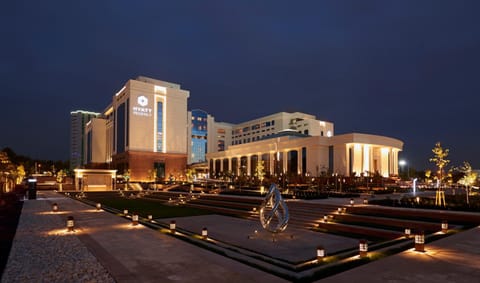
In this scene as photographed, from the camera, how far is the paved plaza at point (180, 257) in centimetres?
867

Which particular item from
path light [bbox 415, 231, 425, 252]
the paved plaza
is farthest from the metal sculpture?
path light [bbox 415, 231, 425, 252]

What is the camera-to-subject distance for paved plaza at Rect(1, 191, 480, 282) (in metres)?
8.67

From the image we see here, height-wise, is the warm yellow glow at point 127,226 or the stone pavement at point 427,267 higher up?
the stone pavement at point 427,267

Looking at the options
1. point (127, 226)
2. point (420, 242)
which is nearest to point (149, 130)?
point (127, 226)

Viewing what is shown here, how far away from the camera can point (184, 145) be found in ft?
334

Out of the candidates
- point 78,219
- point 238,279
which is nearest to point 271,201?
point 238,279

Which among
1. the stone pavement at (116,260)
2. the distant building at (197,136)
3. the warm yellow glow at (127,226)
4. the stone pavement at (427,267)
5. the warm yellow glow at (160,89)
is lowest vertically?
the warm yellow glow at (127,226)

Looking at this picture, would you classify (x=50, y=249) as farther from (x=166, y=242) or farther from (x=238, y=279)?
(x=238, y=279)

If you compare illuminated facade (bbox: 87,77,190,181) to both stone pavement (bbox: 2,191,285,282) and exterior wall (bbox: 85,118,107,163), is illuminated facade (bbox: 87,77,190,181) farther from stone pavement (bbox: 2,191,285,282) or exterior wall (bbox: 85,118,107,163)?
stone pavement (bbox: 2,191,285,282)

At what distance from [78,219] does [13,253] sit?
1004 cm

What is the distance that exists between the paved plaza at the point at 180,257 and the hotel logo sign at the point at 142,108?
7902 centimetres

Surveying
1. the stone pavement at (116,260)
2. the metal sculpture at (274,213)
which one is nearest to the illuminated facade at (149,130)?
the stone pavement at (116,260)

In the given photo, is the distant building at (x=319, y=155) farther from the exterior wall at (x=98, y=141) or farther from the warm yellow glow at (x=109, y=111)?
the exterior wall at (x=98, y=141)

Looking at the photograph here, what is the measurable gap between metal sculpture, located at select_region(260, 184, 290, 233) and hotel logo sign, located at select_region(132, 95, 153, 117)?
84.4m
